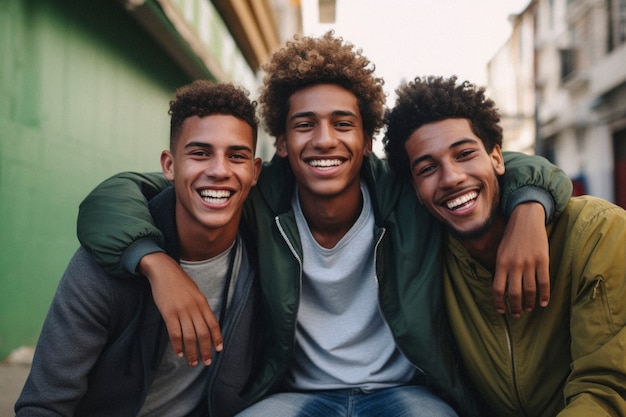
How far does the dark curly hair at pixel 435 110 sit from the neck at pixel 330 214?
31 cm

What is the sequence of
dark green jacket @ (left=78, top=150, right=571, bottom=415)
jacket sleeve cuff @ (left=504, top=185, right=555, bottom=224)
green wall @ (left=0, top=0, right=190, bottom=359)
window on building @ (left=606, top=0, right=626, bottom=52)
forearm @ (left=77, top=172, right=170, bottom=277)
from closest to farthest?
forearm @ (left=77, top=172, right=170, bottom=277) < jacket sleeve cuff @ (left=504, top=185, right=555, bottom=224) < dark green jacket @ (left=78, top=150, right=571, bottom=415) < green wall @ (left=0, top=0, right=190, bottom=359) < window on building @ (left=606, top=0, right=626, bottom=52)

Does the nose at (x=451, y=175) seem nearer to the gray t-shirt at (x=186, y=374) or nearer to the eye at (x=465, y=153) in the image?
the eye at (x=465, y=153)

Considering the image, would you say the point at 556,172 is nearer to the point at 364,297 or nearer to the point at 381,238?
the point at 381,238

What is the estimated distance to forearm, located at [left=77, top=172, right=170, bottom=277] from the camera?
2.24 m

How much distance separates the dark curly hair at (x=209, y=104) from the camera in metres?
2.70

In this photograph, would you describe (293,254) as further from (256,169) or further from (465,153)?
(465,153)

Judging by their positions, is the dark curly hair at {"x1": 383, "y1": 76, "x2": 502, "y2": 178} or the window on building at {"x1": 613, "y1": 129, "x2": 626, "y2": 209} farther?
the window on building at {"x1": 613, "y1": 129, "x2": 626, "y2": 209}

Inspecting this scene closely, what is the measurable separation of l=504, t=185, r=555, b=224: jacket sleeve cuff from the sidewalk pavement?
2.84 m

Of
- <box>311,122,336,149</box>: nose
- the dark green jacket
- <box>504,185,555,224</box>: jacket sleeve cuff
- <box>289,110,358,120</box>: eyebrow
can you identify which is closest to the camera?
<box>504,185,555,224</box>: jacket sleeve cuff

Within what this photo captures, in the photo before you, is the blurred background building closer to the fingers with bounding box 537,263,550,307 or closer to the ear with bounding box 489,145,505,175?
the ear with bounding box 489,145,505,175

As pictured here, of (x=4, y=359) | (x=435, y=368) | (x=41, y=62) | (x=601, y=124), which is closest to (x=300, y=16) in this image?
(x=601, y=124)

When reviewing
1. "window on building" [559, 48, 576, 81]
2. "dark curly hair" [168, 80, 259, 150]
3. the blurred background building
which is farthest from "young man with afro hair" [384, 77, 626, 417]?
"window on building" [559, 48, 576, 81]

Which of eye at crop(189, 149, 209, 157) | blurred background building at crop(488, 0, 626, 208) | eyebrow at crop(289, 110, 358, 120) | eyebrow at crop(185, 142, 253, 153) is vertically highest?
blurred background building at crop(488, 0, 626, 208)

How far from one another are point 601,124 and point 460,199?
44.3ft
